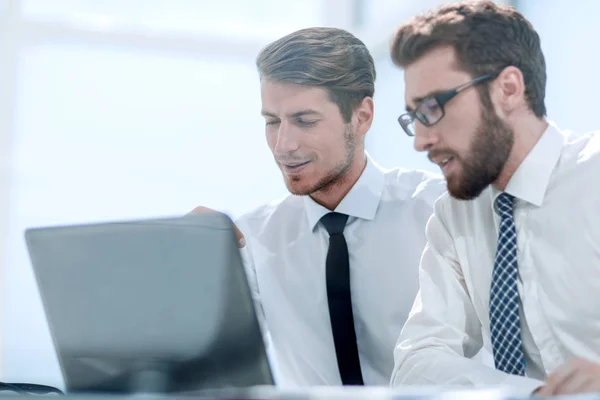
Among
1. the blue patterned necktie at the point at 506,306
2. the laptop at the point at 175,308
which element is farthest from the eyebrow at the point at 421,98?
the laptop at the point at 175,308

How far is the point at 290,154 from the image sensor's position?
2270 mm

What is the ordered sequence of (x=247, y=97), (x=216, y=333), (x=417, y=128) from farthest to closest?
(x=247, y=97)
(x=417, y=128)
(x=216, y=333)

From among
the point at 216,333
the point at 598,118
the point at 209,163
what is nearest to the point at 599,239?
the point at 216,333

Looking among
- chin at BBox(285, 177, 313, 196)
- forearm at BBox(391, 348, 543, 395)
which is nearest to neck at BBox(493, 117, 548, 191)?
forearm at BBox(391, 348, 543, 395)

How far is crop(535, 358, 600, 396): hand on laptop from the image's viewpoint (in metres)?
1.24

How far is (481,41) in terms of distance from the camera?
1.73 meters

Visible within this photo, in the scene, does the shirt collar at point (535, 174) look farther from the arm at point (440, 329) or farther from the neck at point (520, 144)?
the arm at point (440, 329)

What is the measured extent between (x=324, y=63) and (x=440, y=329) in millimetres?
920

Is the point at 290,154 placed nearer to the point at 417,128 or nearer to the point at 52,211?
the point at 417,128

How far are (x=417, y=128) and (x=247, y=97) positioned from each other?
3.19 metres

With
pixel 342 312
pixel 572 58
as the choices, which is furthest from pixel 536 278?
pixel 572 58

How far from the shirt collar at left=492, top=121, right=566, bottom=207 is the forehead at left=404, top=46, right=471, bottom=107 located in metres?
0.22

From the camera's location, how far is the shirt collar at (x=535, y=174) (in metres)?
1.70

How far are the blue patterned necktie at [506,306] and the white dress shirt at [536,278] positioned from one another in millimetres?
39
